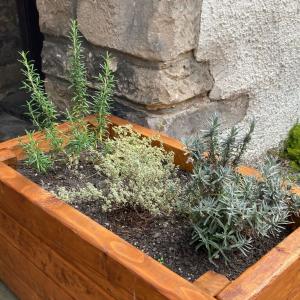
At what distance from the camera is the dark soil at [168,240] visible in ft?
4.66

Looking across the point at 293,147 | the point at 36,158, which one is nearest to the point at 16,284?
the point at 36,158

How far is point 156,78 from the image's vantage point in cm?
195

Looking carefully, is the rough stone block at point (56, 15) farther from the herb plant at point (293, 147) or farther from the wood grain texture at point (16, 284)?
the herb plant at point (293, 147)

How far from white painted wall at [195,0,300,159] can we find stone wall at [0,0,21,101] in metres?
1.88

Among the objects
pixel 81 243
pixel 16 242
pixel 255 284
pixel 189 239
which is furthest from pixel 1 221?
pixel 255 284

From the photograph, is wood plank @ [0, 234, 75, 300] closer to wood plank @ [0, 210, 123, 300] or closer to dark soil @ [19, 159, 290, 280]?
wood plank @ [0, 210, 123, 300]

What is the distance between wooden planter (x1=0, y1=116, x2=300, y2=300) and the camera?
1226 millimetres

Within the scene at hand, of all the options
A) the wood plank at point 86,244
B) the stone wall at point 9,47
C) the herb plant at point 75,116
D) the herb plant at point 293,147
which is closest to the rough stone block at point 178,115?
the herb plant at point 75,116

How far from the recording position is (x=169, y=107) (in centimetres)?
206

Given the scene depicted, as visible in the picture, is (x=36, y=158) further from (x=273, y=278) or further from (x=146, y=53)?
(x=273, y=278)

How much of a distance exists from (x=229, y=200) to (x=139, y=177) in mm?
404

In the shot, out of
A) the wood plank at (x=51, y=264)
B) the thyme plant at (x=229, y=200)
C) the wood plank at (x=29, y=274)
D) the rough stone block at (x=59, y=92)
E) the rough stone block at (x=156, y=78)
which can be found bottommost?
the wood plank at (x=29, y=274)

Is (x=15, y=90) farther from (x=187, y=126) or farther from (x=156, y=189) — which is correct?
(x=156, y=189)

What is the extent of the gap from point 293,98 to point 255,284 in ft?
6.23
